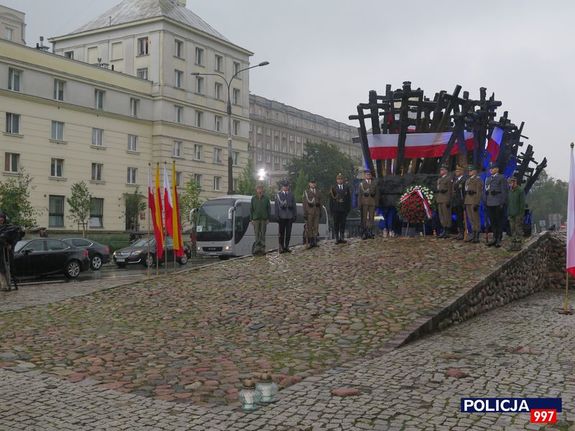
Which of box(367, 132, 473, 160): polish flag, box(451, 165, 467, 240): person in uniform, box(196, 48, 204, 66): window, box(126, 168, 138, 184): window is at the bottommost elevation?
box(451, 165, 467, 240): person in uniform

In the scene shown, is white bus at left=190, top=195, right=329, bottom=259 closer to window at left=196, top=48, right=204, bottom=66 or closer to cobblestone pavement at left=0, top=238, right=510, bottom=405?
cobblestone pavement at left=0, top=238, right=510, bottom=405

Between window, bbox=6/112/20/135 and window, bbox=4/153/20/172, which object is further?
window, bbox=6/112/20/135

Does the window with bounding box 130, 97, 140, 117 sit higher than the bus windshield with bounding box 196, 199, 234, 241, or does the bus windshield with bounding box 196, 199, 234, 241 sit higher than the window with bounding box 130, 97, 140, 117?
the window with bounding box 130, 97, 140, 117

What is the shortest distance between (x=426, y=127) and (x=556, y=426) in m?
16.6

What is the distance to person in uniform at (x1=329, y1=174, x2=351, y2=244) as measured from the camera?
17.5 metres

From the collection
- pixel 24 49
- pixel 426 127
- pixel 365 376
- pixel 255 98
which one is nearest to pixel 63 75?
pixel 24 49

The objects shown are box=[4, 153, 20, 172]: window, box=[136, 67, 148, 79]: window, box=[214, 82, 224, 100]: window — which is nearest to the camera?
box=[4, 153, 20, 172]: window

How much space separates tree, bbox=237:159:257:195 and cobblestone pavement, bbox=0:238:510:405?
112 feet

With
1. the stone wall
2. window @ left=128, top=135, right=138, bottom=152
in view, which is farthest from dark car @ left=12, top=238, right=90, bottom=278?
window @ left=128, top=135, right=138, bottom=152

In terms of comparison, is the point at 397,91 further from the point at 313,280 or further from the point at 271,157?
the point at 271,157

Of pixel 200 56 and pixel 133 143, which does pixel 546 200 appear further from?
pixel 133 143

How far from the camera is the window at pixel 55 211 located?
4228 cm

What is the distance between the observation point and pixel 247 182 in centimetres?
5147

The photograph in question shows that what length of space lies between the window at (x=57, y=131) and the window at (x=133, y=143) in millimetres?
5991
